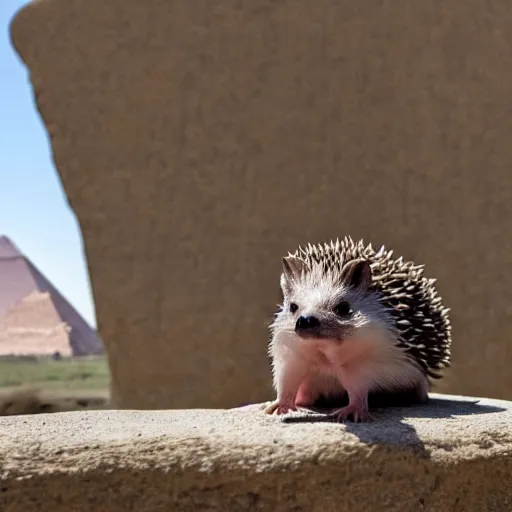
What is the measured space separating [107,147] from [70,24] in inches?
34.0

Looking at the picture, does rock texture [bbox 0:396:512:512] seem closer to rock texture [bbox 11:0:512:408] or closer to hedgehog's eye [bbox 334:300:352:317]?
hedgehog's eye [bbox 334:300:352:317]

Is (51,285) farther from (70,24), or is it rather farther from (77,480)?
(77,480)

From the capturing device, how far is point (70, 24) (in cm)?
446

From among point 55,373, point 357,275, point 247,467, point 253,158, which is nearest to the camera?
point 247,467

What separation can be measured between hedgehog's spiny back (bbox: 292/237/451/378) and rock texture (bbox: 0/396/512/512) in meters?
0.26

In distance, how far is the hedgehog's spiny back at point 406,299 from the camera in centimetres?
159

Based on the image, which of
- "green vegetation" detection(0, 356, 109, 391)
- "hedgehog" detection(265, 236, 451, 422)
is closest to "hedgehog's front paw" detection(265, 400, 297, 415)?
"hedgehog" detection(265, 236, 451, 422)

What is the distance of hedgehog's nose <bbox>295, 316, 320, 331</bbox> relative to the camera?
54.5 inches

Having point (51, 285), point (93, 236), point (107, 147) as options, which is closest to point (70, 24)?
point (107, 147)

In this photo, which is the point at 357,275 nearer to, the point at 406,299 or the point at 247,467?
the point at 406,299

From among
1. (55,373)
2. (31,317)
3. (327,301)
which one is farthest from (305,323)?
(31,317)

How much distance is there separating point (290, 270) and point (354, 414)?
353mm

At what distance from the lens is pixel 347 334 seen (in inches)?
56.9

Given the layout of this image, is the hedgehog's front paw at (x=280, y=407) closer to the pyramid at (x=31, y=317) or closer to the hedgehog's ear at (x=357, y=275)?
the hedgehog's ear at (x=357, y=275)
